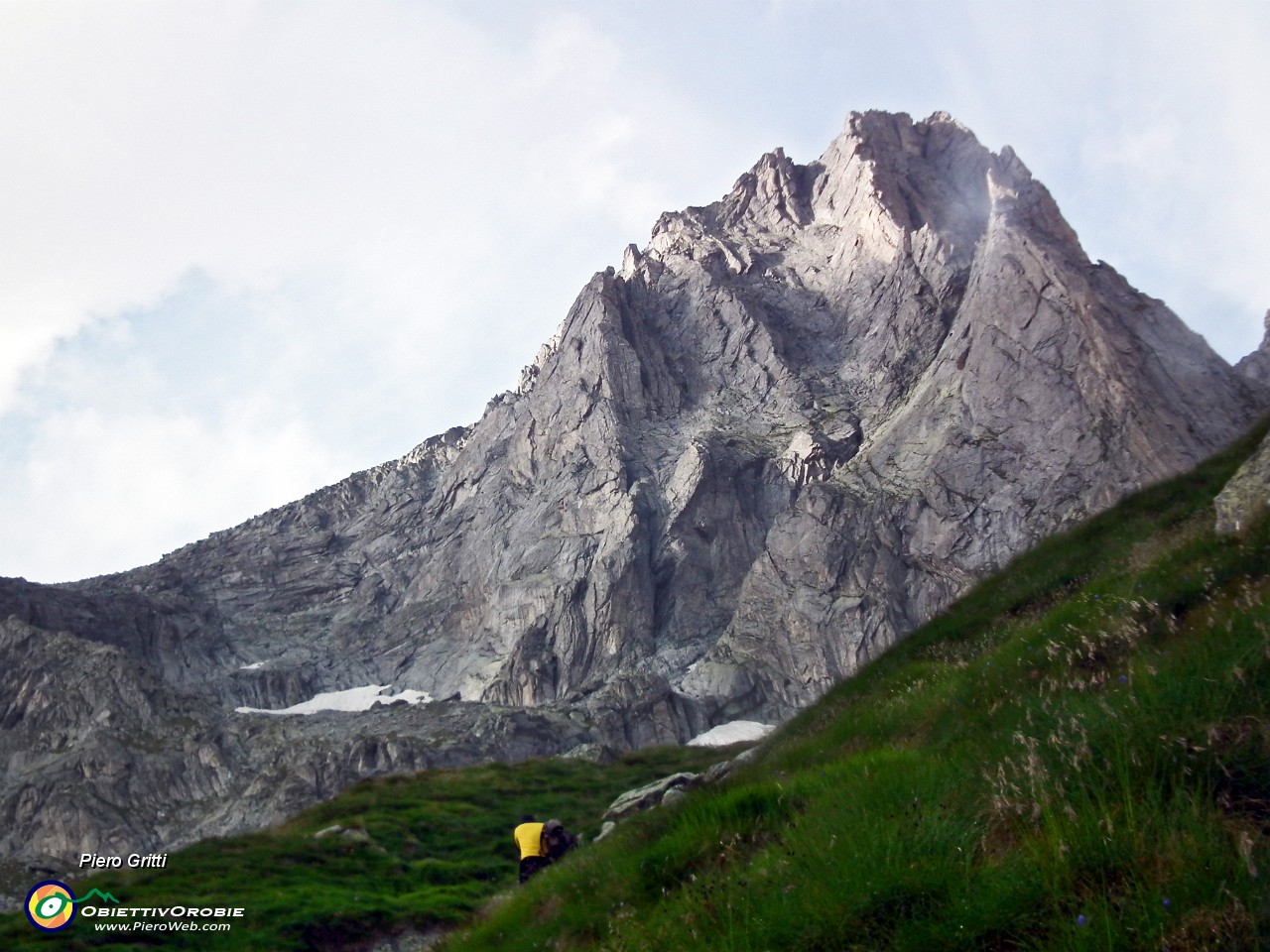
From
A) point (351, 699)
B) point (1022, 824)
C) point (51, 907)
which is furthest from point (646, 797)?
point (351, 699)

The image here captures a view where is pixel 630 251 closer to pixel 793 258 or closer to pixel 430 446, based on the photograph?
pixel 793 258

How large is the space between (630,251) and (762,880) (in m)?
183

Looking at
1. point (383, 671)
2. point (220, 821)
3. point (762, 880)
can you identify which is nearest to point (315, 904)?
point (762, 880)

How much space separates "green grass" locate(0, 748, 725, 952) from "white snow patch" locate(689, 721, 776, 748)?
5877 cm

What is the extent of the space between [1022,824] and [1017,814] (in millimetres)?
163

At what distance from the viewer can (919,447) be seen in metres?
127

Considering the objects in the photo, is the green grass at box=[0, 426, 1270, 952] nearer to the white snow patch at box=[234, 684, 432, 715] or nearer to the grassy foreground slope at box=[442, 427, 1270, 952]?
the grassy foreground slope at box=[442, 427, 1270, 952]

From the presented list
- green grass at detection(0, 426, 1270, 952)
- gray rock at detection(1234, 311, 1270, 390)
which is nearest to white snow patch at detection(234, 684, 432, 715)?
gray rock at detection(1234, 311, 1270, 390)

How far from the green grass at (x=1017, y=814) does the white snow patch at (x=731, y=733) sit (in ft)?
310

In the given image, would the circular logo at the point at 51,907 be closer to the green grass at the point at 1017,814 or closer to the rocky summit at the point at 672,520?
the green grass at the point at 1017,814

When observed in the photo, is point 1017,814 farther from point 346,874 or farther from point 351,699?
point 351,699

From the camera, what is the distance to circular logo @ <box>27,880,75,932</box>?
888 inches

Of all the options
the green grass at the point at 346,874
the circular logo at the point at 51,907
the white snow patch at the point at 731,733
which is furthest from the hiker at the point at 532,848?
the white snow patch at the point at 731,733

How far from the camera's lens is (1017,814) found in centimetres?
752
